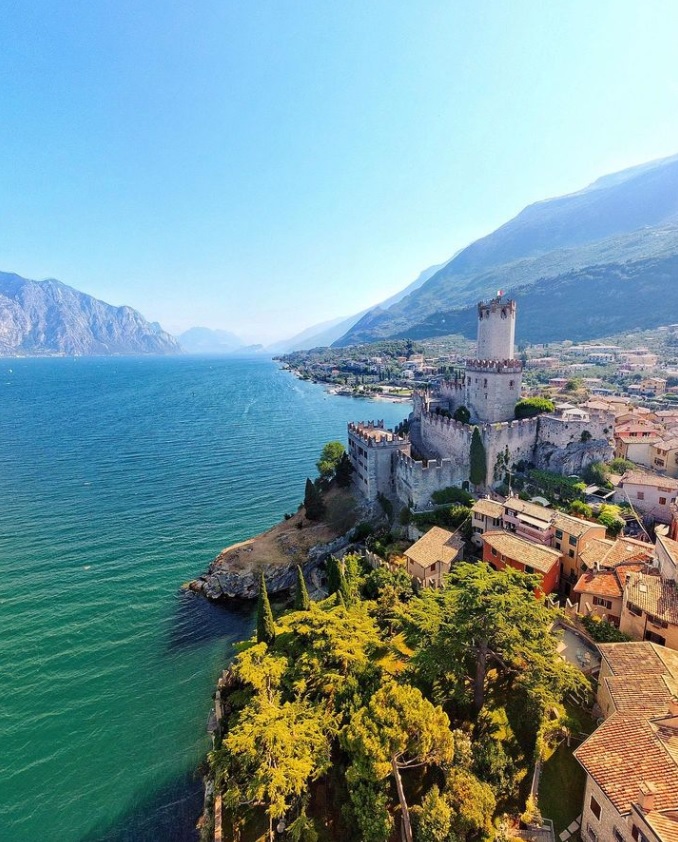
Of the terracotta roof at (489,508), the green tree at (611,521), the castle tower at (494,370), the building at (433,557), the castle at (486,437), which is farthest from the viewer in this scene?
the castle tower at (494,370)

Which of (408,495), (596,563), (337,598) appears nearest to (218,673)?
(337,598)

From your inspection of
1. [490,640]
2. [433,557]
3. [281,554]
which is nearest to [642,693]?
[490,640]

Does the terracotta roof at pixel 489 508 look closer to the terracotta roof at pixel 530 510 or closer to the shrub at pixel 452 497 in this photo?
the terracotta roof at pixel 530 510

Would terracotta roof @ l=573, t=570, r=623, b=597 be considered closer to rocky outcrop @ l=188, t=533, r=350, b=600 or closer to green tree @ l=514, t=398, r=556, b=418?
green tree @ l=514, t=398, r=556, b=418

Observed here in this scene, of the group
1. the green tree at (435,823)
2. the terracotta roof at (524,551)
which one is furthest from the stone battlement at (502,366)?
the green tree at (435,823)

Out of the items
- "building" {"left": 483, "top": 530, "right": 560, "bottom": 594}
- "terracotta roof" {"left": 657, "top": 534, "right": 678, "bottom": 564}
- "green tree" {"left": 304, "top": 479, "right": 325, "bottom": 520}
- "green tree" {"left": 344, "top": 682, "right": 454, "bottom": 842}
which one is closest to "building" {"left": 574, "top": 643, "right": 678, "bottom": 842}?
"green tree" {"left": 344, "top": 682, "right": 454, "bottom": 842}

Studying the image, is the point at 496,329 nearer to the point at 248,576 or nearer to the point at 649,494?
the point at 649,494
